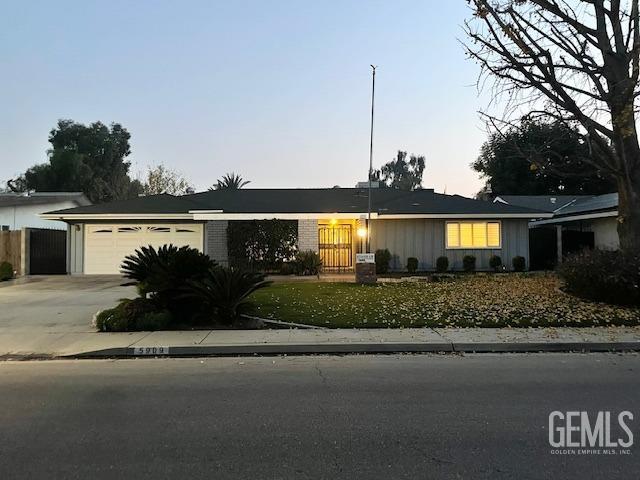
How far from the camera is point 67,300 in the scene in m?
14.5

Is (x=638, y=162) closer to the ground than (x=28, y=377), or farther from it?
farther from it

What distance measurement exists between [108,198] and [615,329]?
44.3 m

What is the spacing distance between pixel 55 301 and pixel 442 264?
14.5 meters

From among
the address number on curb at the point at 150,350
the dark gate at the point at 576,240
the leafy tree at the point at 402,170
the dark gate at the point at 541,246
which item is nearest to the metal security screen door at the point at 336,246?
the dark gate at the point at 541,246

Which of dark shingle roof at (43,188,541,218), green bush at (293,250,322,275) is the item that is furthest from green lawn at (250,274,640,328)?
dark shingle roof at (43,188,541,218)

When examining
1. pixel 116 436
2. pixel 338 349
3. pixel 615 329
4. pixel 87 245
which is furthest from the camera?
pixel 87 245

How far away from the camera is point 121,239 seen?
22781mm

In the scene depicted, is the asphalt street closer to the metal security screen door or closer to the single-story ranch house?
the single-story ranch house

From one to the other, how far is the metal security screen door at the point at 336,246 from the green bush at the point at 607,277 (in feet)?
36.5

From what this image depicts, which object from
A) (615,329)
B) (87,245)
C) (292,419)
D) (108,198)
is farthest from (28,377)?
(108,198)

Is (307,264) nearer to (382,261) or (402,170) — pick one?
(382,261)

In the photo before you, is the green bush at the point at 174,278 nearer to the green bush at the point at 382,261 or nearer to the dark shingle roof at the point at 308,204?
the dark shingle roof at the point at 308,204

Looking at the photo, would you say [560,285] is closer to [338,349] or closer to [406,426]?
[338,349]

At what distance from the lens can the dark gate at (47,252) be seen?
22656 mm
